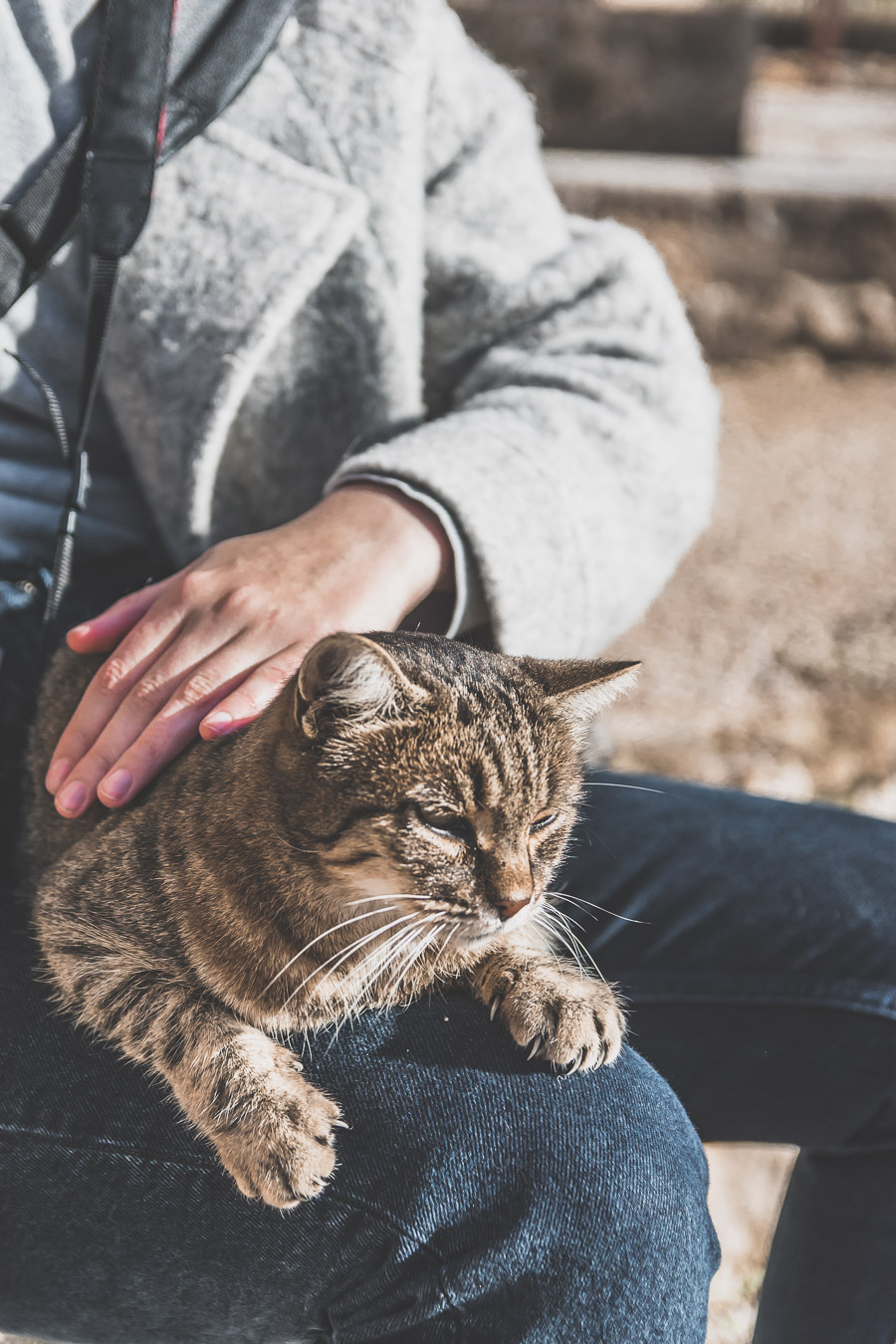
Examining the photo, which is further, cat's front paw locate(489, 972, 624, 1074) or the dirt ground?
the dirt ground

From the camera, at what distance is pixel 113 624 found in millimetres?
1330

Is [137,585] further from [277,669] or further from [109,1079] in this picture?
[109,1079]

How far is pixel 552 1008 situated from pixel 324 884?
10.5 inches

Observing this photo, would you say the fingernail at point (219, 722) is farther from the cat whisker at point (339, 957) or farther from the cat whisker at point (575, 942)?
the cat whisker at point (575, 942)

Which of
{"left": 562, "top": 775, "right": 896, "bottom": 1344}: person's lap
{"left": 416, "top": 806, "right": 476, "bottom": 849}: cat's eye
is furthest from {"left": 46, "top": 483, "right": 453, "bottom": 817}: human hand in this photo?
{"left": 562, "top": 775, "right": 896, "bottom": 1344}: person's lap

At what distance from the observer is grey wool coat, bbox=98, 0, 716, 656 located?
1.39 meters

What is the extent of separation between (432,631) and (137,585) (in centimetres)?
41

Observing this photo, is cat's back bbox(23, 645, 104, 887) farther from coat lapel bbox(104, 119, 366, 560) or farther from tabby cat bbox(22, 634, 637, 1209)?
coat lapel bbox(104, 119, 366, 560)

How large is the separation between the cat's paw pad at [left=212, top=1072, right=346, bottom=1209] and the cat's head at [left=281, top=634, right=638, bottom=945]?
203 mm

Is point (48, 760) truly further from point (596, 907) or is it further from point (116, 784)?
point (596, 907)

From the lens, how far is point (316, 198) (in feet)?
4.59

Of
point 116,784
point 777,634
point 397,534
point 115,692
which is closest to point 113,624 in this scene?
point 115,692

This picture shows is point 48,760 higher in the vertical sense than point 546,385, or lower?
lower

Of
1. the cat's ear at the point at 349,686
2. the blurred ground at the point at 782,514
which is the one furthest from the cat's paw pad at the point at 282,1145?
the blurred ground at the point at 782,514
